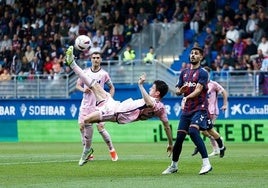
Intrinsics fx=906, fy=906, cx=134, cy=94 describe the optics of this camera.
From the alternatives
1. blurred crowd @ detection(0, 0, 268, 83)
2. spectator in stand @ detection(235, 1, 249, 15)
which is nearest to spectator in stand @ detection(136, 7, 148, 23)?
blurred crowd @ detection(0, 0, 268, 83)

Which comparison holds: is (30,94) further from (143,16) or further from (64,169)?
(64,169)

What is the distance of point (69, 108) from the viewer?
3675 centimetres

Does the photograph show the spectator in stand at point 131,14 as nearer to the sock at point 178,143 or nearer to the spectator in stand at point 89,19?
the spectator in stand at point 89,19

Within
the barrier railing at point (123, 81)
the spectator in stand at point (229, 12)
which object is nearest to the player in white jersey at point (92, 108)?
the barrier railing at point (123, 81)

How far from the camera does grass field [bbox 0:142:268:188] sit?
14914mm

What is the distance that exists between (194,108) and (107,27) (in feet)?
81.2

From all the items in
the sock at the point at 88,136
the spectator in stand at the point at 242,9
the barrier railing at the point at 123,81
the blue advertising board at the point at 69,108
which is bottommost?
the blue advertising board at the point at 69,108

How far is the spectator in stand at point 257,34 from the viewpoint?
36.1 m

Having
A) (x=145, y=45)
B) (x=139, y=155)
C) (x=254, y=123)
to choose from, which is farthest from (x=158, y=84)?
(x=145, y=45)

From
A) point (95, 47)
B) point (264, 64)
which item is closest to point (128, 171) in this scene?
point (264, 64)

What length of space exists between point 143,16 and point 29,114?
7.31 m

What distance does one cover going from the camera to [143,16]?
41.1 m

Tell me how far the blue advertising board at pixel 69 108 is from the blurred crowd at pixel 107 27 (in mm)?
1357

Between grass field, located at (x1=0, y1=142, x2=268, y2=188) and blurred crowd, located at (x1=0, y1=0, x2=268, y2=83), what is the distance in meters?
11.7
